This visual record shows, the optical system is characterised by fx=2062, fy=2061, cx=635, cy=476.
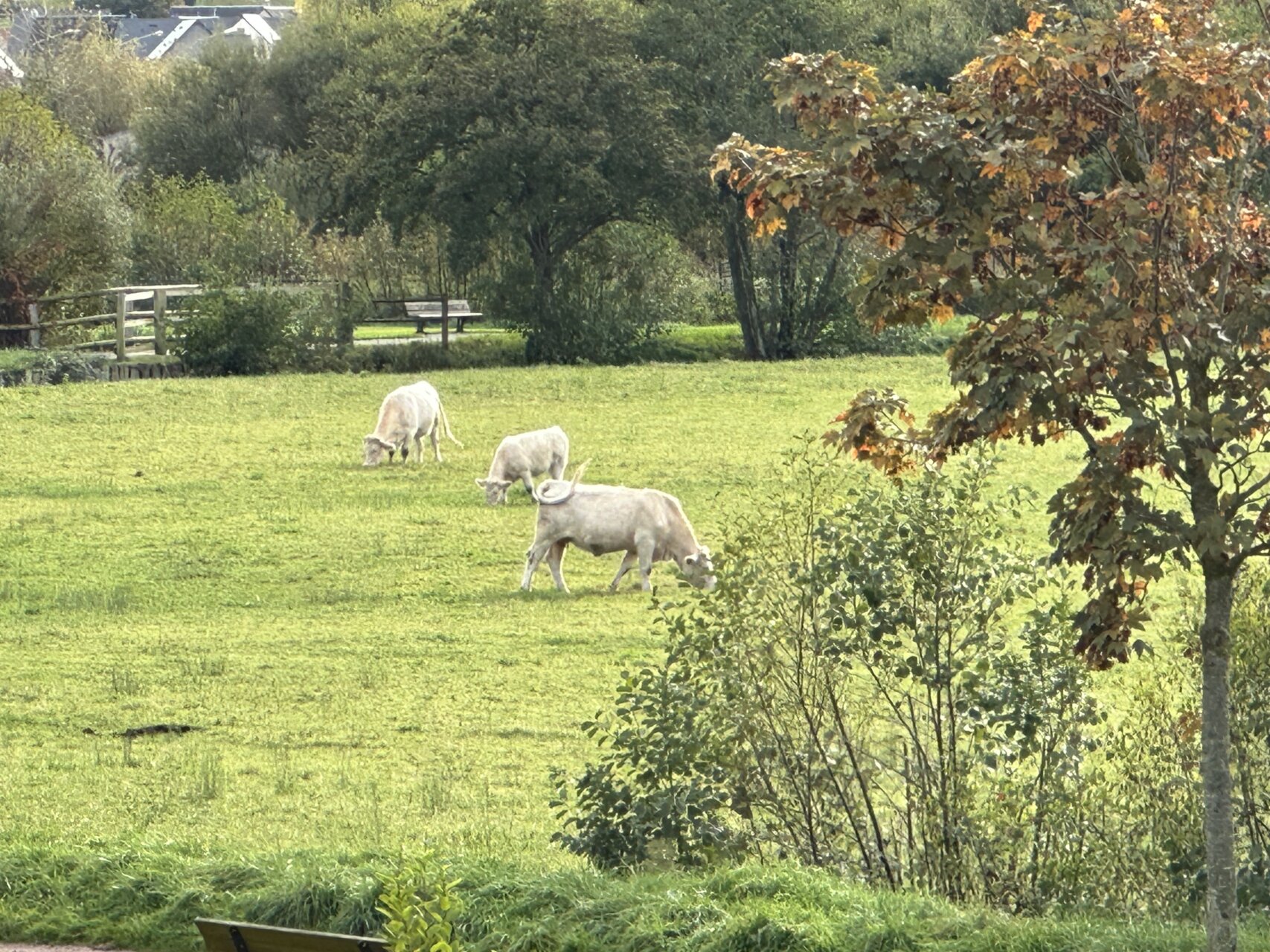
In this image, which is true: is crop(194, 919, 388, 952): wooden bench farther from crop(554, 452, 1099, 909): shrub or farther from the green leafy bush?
crop(554, 452, 1099, 909): shrub

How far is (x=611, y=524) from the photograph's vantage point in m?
20.2

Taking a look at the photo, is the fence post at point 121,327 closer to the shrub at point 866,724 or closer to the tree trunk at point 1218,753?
the shrub at point 866,724

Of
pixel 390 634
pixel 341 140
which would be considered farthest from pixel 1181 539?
pixel 341 140

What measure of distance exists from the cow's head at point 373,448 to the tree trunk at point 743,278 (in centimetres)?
2206

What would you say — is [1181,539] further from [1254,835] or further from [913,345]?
[913,345]

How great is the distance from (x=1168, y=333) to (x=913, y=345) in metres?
41.0

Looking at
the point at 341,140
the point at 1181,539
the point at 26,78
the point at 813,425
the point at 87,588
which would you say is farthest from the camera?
the point at 26,78

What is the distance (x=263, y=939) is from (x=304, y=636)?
481 inches

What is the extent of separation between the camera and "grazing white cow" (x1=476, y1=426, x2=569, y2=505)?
83.2 ft

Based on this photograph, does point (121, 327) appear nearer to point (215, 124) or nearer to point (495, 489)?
point (495, 489)

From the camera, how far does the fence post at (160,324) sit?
4409 cm

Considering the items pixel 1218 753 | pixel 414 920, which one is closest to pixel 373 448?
pixel 1218 753

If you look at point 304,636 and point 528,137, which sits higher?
point 528,137

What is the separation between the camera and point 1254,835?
8867 millimetres
